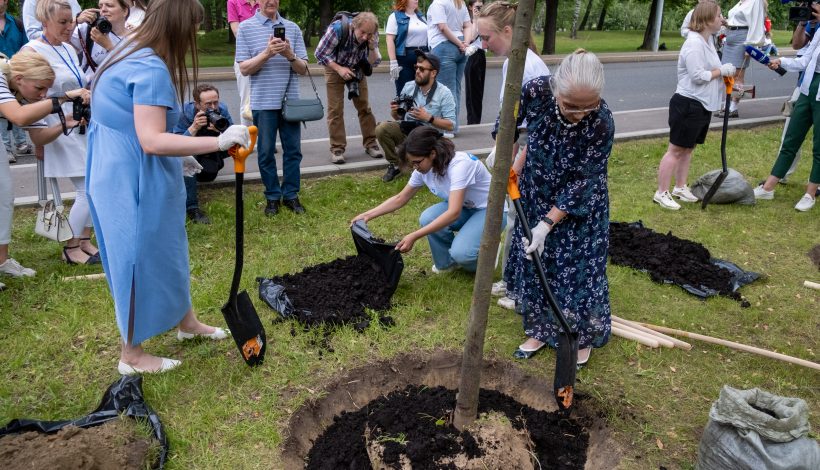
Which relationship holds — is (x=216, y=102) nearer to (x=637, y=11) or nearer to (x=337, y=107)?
(x=337, y=107)

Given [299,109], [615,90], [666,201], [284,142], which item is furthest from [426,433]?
[615,90]

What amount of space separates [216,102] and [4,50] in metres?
3.05

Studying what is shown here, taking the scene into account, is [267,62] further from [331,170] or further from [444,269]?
[444,269]

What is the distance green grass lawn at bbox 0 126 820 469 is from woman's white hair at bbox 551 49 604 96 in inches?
64.3

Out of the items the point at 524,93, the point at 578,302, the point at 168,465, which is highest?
the point at 524,93

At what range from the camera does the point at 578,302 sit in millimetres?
3533

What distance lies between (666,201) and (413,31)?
12.7ft

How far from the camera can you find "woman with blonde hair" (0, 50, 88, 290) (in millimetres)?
4207

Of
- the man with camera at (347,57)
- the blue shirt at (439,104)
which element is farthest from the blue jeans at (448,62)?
the blue shirt at (439,104)

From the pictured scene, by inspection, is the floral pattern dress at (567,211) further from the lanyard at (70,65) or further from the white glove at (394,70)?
the white glove at (394,70)

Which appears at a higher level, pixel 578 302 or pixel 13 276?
pixel 578 302

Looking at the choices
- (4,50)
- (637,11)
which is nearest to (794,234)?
(4,50)

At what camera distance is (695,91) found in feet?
19.9

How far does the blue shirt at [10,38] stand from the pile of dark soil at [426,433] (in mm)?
6297
